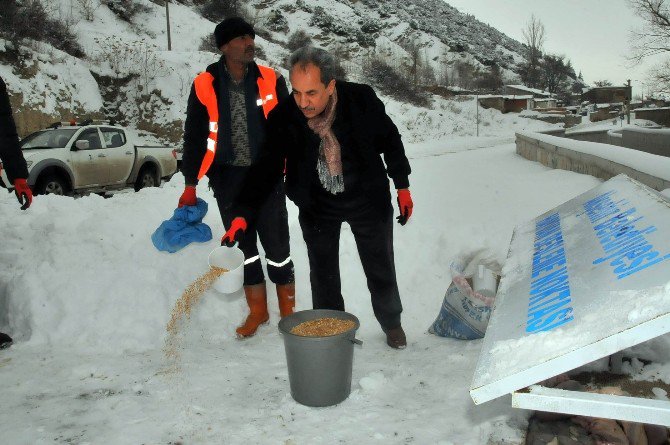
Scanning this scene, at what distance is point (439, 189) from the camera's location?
750 cm

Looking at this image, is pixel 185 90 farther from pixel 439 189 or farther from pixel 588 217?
pixel 588 217

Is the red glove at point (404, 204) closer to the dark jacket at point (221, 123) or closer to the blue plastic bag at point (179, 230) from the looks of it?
the dark jacket at point (221, 123)

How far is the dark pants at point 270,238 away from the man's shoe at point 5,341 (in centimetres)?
174

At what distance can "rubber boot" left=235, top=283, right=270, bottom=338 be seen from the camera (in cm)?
407

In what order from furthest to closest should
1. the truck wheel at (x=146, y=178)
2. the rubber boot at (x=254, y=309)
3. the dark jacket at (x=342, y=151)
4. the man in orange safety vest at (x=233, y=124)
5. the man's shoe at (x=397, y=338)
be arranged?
1. the truck wheel at (x=146, y=178)
2. the rubber boot at (x=254, y=309)
3. the man's shoe at (x=397, y=338)
4. the man in orange safety vest at (x=233, y=124)
5. the dark jacket at (x=342, y=151)

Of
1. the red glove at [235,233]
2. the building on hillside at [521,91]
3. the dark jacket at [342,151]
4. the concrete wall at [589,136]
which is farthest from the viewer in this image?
the building on hillside at [521,91]

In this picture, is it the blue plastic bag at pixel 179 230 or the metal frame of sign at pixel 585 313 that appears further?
the blue plastic bag at pixel 179 230

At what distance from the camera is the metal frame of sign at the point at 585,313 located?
1.50 m

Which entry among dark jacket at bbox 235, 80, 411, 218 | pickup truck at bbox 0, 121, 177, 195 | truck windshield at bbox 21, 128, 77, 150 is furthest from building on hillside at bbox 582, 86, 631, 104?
dark jacket at bbox 235, 80, 411, 218

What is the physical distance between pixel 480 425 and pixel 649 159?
473 cm

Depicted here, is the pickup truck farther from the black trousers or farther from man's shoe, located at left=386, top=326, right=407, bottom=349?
man's shoe, located at left=386, top=326, right=407, bottom=349

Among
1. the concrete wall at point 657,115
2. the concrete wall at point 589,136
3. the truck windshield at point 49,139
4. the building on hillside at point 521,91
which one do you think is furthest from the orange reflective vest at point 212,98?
the building on hillside at point 521,91

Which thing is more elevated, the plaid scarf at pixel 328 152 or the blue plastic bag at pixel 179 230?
the plaid scarf at pixel 328 152

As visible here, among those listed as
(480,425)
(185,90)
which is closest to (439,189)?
(480,425)
